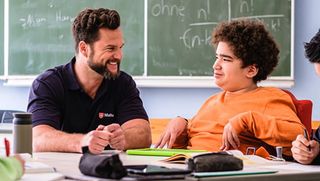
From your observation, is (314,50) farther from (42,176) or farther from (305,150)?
(42,176)

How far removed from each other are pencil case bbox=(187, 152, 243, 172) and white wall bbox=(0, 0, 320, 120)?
8.20 feet

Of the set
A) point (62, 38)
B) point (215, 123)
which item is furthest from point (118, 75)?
point (62, 38)

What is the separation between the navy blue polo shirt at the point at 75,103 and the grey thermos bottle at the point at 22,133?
0.63m

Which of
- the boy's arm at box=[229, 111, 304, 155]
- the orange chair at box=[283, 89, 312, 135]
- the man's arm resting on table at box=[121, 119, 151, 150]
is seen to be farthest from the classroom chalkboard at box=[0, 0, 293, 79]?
the boy's arm at box=[229, 111, 304, 155]

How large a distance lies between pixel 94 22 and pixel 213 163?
5.07 feet

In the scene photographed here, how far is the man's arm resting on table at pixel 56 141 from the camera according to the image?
2754mm

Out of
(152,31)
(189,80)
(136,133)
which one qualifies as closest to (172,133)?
(136,133)

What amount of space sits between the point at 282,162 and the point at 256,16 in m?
2.32

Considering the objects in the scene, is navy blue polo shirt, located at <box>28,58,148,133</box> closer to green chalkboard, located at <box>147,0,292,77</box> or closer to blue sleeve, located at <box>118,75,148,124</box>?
blue sleeve, located at <box>118,75,148,124</box>

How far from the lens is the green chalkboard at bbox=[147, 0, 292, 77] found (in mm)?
4512

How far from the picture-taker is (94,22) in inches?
129

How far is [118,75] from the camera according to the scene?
3299 mm

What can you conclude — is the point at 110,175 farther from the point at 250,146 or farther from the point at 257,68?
the point at 257,68

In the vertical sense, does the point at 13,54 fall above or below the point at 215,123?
above
